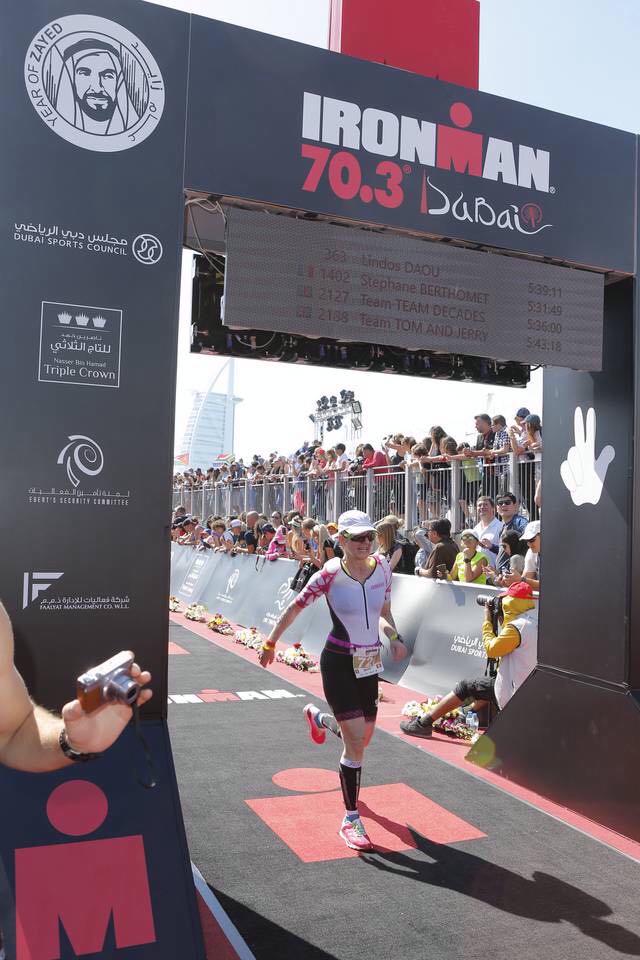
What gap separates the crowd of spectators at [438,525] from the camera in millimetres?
9023

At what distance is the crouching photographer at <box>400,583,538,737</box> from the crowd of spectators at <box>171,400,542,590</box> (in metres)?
0.36

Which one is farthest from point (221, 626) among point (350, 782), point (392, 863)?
→ point (392, 863)

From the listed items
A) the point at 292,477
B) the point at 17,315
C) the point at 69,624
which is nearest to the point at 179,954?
the point at 69,624

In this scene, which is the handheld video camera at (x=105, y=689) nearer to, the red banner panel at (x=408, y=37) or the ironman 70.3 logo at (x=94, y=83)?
the ironman 70.3 logo at (x=94, y=83)

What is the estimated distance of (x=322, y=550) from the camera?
1183 centimetres

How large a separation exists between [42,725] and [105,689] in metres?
0.40

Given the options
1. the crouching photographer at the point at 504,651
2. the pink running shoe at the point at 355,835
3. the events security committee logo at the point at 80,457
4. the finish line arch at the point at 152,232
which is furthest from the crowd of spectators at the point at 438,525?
the events security committee logo at the point at 80,457

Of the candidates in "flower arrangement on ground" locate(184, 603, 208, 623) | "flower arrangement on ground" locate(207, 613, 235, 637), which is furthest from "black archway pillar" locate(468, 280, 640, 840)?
"flower arrangement on ground" locate(184, 603, 208, 623)

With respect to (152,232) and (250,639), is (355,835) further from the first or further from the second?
(250,639)

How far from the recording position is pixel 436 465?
12.2 m

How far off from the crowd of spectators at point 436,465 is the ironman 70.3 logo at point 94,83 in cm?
700

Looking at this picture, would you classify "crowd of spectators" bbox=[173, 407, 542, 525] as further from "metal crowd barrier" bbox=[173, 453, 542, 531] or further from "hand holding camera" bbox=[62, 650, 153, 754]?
"hand holding camera" bbox=[62, 650, 153, 754]

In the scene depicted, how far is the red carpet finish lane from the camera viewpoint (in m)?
3.78

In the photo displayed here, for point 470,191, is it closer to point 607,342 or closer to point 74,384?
point 607,342
